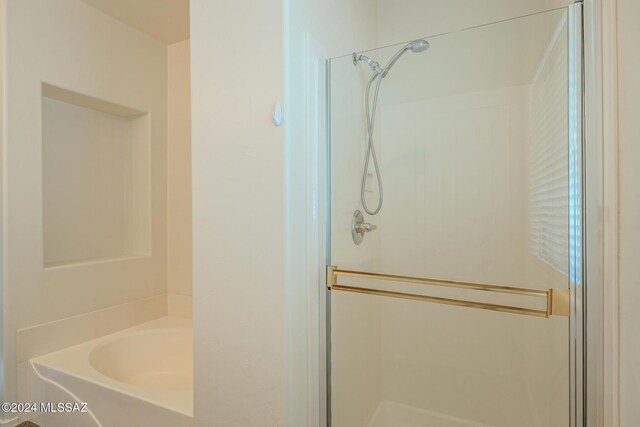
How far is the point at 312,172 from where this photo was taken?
1245 millimetres

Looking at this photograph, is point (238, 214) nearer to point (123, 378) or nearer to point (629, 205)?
point (629, 205)

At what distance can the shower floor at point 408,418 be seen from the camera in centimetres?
139

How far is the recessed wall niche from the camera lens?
6.49 feet

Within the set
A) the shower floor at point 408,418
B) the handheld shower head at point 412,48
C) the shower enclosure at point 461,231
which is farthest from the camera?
the shower floor at point 408,418

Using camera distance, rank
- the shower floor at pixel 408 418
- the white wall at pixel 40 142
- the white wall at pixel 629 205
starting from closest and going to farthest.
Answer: the white wall at pixel 629 205
the shower floor at pixel 408 418
the white wall at pixel 40 142

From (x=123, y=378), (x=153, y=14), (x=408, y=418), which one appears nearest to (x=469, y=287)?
(x=408, y=418)

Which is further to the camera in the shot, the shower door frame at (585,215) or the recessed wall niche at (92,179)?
the recessed wall niche at (92,179)

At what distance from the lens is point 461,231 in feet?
4.12

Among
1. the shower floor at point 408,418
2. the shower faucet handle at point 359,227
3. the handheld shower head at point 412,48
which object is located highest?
the handheld shower head at point 412,48

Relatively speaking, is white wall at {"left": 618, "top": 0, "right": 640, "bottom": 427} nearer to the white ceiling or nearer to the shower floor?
the shower floor

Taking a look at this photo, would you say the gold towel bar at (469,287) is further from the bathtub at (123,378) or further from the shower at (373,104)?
the bathtub at (123,378)

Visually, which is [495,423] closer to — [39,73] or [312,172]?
[312,172]

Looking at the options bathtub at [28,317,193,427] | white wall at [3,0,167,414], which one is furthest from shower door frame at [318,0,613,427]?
white wall at [3,0,167,414]

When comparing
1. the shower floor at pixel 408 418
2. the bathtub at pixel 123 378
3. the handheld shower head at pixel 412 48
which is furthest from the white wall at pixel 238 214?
the shower floor at pixel 408 418
